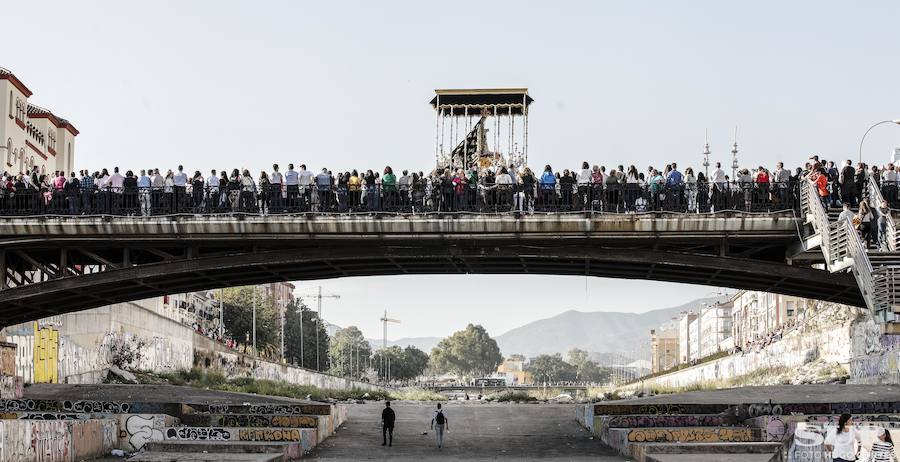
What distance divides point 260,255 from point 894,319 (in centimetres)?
2202

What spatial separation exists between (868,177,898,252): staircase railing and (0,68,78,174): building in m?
60.5

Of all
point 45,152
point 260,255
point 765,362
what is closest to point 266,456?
point 260,255

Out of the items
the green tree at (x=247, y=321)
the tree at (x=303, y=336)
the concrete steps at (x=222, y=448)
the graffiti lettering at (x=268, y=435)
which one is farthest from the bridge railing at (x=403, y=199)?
the tree at (x=303, y=336)

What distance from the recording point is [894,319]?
38.1 meters

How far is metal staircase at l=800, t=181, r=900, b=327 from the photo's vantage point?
38.7 meters

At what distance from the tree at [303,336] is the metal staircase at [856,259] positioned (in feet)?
406

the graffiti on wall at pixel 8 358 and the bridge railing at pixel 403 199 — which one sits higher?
the bridge railing at pixel 403 199

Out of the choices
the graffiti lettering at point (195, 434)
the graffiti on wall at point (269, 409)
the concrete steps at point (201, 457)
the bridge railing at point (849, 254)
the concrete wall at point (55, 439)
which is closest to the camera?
the concrete wall at point (55, 439)

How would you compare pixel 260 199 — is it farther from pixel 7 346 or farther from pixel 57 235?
pixel 7 346

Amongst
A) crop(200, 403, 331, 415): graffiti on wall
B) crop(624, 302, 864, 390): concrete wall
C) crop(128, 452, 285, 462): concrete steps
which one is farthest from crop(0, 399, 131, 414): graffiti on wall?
crop(624, 302, 864, 390): concrete wall

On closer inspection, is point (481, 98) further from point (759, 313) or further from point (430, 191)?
point (759, 313)

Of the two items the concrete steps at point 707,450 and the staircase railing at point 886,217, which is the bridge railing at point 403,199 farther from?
the concrete steps at point 707,450

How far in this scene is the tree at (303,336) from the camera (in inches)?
6757

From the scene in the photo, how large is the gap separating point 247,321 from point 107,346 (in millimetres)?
71159
